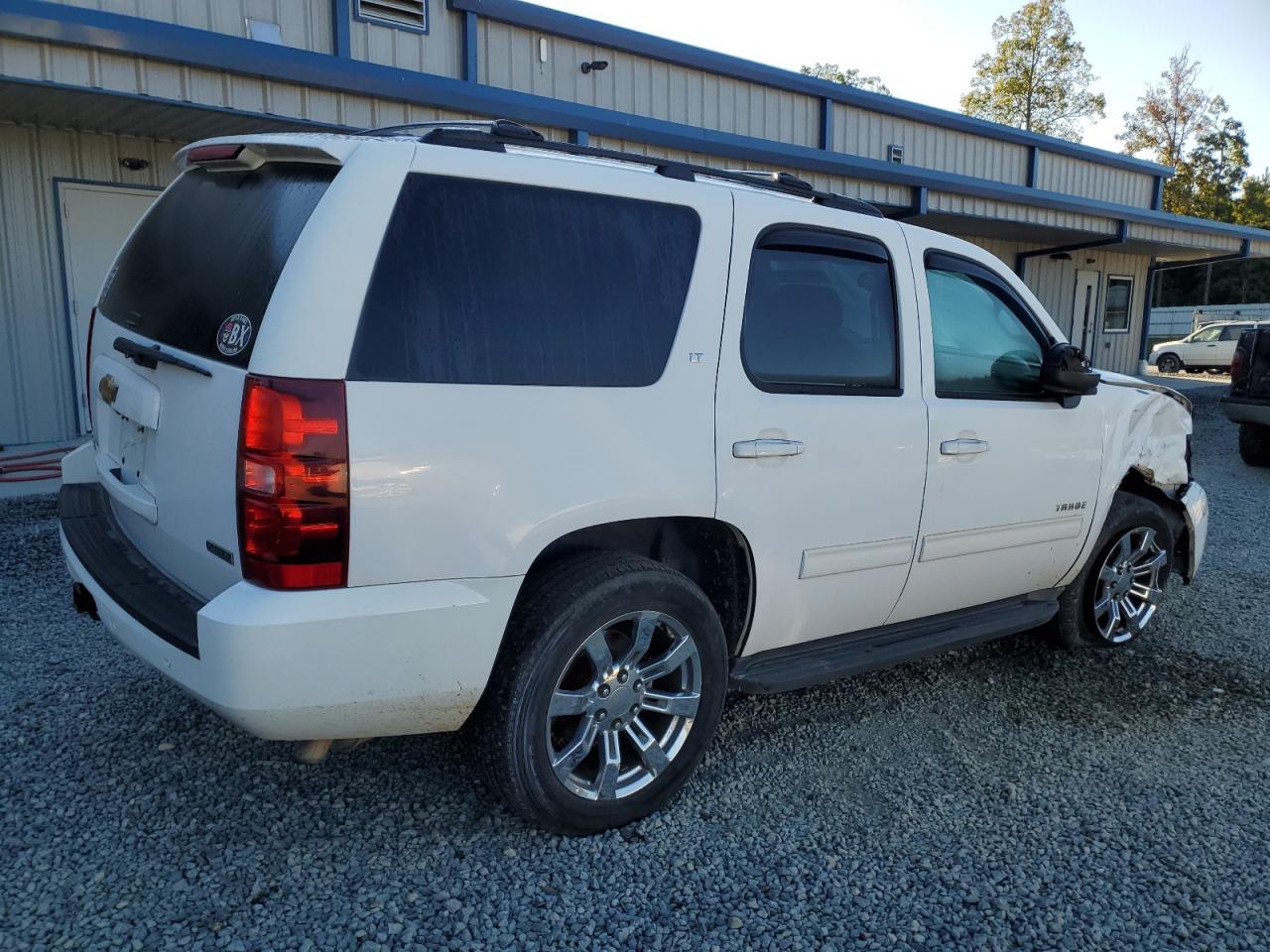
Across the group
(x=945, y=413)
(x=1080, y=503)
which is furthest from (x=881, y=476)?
(x=1080, y=503)

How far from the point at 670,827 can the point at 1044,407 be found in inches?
89.8

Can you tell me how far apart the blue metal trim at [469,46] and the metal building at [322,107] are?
2 cm

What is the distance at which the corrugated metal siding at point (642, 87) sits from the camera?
11.0 metres

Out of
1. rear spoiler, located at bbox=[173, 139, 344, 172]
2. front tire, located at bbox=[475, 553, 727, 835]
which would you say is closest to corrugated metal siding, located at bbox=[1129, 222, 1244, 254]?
front tire, located at bbox=[475, 553, 727, 835]

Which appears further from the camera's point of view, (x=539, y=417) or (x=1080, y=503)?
(x=1080, y=503)

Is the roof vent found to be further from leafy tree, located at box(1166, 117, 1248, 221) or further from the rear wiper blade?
leafy tree, located at box(1166, 117, 1248, 221)

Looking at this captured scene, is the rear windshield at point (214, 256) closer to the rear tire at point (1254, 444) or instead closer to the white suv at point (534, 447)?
the white suv at point (534, 447)

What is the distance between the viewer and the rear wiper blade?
2.50 meters

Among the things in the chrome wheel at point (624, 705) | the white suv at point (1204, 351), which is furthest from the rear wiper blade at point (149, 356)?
the white suv at point (1204, 351)

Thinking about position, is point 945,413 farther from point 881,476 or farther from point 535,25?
point 535,25

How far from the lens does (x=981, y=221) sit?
600 inches

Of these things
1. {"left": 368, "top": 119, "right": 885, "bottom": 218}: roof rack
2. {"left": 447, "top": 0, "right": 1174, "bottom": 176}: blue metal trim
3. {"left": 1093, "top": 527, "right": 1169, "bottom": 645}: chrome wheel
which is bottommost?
{"left": 1093, "top": 527, "right": 1169, "bottom": 645}: chrome wheel

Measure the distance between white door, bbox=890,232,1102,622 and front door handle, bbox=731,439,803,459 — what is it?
671 mm

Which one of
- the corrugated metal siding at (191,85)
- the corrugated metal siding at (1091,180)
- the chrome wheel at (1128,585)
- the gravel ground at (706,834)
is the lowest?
the gravel ground at (706,834)
